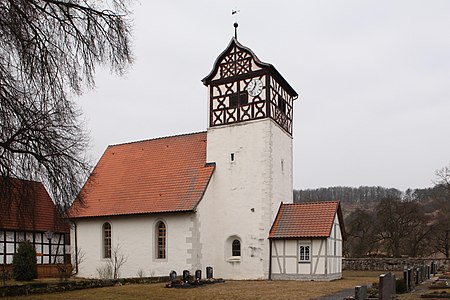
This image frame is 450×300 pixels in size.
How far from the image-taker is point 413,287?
20.9 metres

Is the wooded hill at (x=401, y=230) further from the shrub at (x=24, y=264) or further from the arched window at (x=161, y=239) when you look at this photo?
the shrub at (x=24, y=264)

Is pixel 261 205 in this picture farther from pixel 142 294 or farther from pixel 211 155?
pixel 142 294

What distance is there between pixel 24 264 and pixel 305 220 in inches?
589

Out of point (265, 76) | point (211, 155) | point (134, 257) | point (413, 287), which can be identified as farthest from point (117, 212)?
point (413, 287)

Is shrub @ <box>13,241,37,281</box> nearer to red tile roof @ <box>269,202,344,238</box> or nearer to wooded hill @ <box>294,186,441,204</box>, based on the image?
red tile roof @ <box>269,202,344,238</box>

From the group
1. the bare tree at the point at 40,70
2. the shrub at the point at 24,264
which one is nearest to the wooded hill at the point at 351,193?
the shrub at the point at 24,264

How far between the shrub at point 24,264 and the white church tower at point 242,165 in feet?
28.6

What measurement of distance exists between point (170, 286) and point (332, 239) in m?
10.3

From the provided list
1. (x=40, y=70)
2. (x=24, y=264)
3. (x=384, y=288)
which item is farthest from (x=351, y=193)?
(x=40, y=70)

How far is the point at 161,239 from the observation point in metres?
28.5

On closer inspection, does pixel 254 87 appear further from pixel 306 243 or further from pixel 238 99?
pixel 306 243

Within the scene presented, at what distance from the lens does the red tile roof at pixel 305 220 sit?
87.8 ft

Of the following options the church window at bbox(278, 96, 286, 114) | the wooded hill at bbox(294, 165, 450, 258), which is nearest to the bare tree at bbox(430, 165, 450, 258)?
the wooded hill at bbox(294, 165, 450, 258)

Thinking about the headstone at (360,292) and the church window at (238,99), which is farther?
the church window at (238,99)
